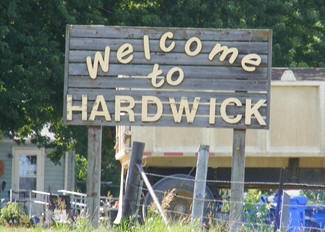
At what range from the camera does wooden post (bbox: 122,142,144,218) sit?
9996 mm

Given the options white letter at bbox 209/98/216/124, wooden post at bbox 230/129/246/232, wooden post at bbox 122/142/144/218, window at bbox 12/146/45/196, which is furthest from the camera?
window at bbox 12/146/45/196

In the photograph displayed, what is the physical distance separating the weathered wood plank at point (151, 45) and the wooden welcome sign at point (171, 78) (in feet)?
0.04

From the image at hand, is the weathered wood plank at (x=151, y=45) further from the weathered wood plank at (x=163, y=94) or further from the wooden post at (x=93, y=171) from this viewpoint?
the wooden post at (x=93, y=171)

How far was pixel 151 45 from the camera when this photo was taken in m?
9.40

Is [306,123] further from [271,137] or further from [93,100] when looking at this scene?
[93,100]

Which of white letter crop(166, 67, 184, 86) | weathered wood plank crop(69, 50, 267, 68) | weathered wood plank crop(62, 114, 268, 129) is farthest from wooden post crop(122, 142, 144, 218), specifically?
weathered wood plank crop(69, 50, 267, 68)

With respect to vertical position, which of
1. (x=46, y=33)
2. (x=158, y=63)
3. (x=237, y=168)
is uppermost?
(x=46, y=33)

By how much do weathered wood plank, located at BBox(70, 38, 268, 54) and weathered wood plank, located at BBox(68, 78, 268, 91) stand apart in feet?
1.24

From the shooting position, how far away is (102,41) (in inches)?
371

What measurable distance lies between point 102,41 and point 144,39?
21.0 inches

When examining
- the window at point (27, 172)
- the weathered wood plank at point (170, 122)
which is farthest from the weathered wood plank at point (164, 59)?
the window at point (27, 172)

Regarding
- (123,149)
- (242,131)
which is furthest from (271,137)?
(242,131)

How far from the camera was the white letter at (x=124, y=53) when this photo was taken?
937cm

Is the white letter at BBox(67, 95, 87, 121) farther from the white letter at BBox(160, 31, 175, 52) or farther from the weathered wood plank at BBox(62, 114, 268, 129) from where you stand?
the white letter at BBox(160, 31, 175, 52)
